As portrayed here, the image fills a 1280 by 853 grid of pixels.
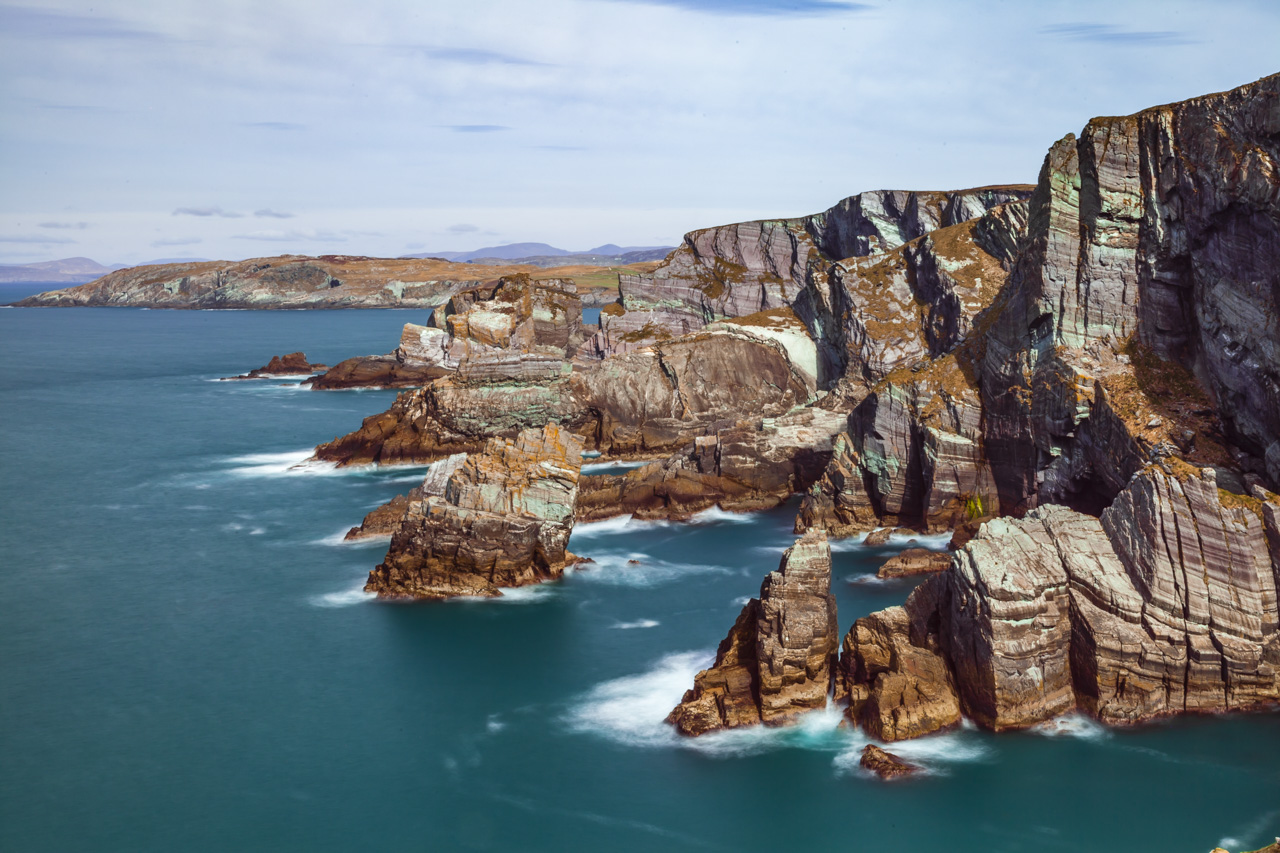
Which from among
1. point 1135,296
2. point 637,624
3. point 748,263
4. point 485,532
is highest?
point 748,263

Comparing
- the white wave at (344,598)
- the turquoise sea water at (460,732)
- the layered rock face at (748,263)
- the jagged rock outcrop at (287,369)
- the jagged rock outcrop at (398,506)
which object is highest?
the layered rock face at (748,263)

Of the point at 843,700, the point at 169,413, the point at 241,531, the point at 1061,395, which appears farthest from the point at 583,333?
the point at 843,700

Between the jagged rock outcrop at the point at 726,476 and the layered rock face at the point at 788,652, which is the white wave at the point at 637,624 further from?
the jagged rock outcrop at the point at 726,476

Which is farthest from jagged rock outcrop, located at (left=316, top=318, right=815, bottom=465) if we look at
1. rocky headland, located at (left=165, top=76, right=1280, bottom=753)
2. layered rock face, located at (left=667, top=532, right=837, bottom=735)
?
layered rock face, located at (left=667, top=532, right=837, bottom=735)

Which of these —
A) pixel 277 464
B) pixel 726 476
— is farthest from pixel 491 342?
pixel 726 476

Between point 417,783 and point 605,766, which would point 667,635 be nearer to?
point 605,766

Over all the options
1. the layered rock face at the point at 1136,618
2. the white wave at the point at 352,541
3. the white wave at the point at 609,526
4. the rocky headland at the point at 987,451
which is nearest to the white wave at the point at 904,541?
the rocky headland at the point at 987,451

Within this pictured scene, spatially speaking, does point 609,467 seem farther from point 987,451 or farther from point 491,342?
point 987,451
